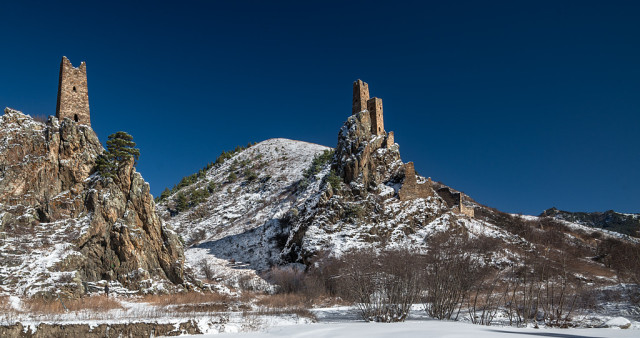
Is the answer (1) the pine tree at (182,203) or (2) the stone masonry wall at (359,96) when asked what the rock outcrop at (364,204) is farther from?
(1) the pine tree at (182,203)

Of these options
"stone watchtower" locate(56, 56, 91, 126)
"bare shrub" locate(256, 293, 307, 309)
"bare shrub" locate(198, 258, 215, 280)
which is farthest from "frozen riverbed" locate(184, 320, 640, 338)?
"bare shrub" locate(198, 258, 215, 280)

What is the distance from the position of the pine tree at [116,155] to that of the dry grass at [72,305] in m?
12.5

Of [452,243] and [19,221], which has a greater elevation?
[19,221]

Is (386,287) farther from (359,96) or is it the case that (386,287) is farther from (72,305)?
(359,96)

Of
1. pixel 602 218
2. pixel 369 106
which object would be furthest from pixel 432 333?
pixel 602 218

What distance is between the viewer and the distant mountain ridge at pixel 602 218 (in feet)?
327

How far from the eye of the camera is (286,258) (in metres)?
56.4

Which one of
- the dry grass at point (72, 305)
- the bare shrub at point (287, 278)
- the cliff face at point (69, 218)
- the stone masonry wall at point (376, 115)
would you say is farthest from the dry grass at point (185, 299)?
the stone masonry wall at point (376, 115)

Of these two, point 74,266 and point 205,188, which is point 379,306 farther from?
point 205,188

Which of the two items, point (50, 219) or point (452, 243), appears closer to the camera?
point (452, 243)

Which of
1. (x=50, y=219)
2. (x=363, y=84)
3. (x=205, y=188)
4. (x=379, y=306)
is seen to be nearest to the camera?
(x=379, y=306)

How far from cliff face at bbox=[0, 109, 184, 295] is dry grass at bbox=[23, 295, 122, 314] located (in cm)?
138

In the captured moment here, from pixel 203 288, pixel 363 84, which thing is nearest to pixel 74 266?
pixel 203 288

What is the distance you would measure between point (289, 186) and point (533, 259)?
62240 mm
